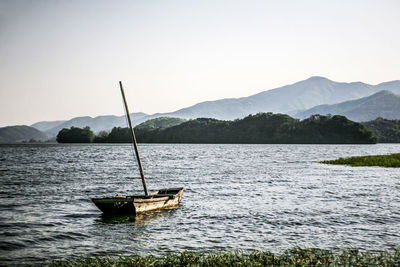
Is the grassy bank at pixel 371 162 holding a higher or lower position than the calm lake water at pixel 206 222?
lower

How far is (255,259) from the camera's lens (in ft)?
60.8

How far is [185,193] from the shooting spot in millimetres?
44188

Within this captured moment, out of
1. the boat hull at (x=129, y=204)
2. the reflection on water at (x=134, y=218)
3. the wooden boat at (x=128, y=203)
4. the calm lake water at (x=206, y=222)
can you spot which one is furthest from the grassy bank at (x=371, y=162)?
the reflection on water at (x=134, y=218)

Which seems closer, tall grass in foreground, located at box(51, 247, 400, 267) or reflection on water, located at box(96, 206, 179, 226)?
tall grass in foreground, located at box(51, 247, 400, 267)

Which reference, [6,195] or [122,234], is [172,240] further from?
[6,195]

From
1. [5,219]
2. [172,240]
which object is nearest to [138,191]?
[5,219]

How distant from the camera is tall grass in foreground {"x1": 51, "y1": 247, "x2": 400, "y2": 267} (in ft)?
58.1

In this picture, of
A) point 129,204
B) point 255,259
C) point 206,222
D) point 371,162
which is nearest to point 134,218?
point 129,204

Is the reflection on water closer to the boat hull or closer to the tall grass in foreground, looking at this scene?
the boat hull

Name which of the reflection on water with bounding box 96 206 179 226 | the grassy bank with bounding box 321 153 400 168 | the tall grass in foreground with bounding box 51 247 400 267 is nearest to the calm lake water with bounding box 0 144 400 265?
the reflection on water with bounding box 96 206 179 226

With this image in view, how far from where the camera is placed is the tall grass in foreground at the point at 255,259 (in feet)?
58.1

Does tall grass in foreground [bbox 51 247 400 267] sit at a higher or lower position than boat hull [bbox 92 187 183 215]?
lower

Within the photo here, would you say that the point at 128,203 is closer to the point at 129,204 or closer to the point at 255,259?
A: the point at 129,204

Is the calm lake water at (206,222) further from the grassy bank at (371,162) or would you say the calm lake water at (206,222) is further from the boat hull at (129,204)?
the grassy bank at (371,162)
